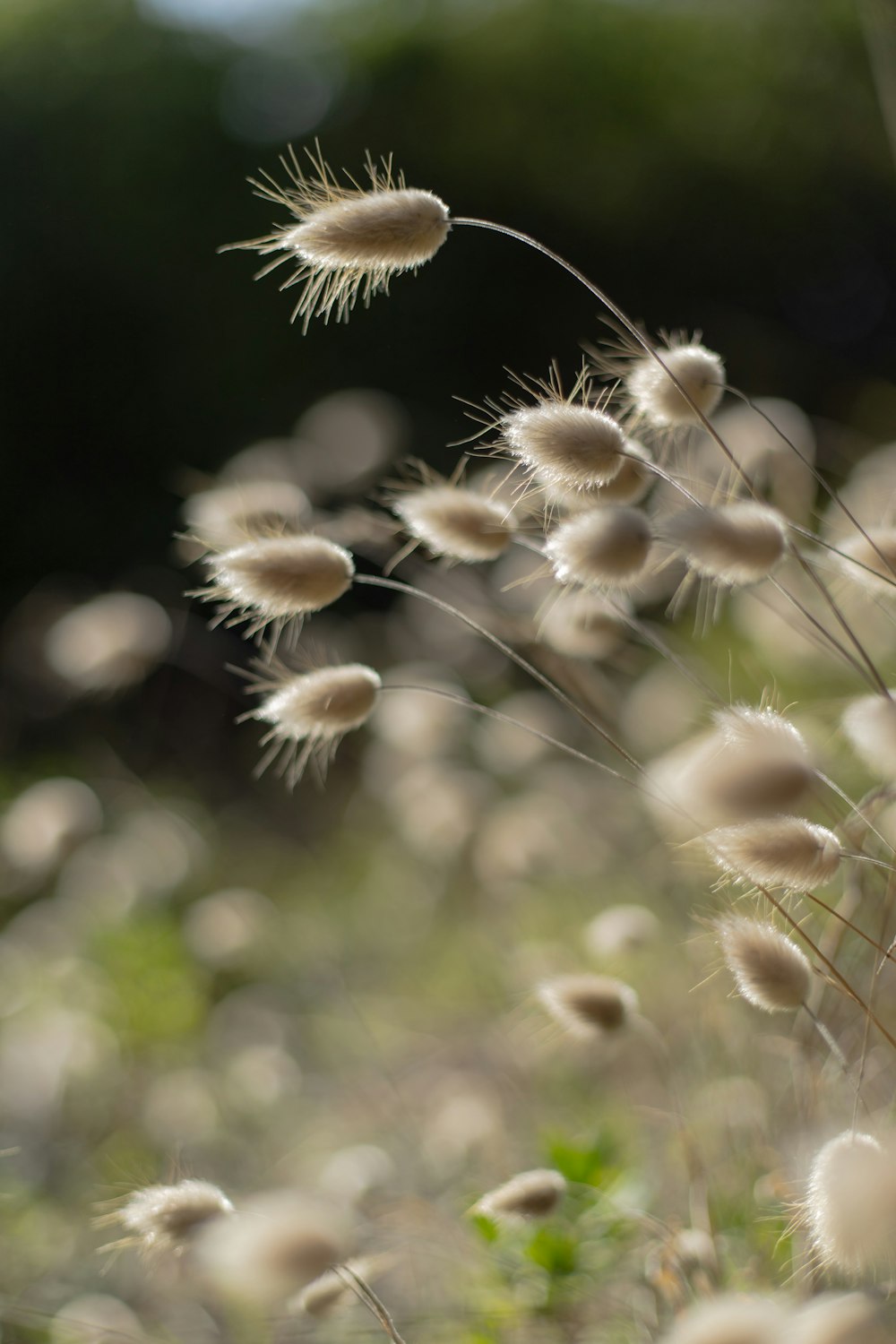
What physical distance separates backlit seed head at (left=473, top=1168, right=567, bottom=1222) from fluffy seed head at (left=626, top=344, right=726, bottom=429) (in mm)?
675

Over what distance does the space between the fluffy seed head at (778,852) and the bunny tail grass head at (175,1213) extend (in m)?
0.48

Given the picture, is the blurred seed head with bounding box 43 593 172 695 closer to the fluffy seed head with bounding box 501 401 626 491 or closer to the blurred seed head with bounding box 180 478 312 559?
the blurred seed head with bounding box 180 478 312 559

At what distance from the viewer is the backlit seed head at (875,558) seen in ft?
3.12

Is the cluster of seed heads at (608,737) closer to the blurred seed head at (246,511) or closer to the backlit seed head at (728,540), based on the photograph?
the backlit seed head at (728,540)

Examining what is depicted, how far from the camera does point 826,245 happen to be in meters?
4.98

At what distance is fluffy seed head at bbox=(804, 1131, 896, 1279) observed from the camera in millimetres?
511

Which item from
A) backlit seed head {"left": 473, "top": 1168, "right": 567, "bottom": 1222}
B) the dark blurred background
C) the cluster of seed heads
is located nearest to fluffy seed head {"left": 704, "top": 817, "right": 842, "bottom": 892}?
the cluster of seed heads

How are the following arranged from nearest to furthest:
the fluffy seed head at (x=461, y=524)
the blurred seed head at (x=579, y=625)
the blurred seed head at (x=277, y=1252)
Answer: the blurred seed head at (x=277, y=1252), the fluffy seed head at (x=461, y=524), the blurred seed head at (x=579, y=625)

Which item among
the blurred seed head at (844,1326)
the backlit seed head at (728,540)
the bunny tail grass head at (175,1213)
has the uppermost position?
the backlit seed head at (728,540)

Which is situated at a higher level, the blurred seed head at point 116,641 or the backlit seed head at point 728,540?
the backlit seed head at point 728,540

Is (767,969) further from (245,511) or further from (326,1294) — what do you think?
(245,511)

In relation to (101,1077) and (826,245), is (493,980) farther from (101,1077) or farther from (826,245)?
(826,245)

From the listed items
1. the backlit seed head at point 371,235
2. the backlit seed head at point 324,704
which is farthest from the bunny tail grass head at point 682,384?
the backlit seed head at point 324,704

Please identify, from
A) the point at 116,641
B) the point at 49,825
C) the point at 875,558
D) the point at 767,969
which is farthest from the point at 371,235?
the point at 49,825
